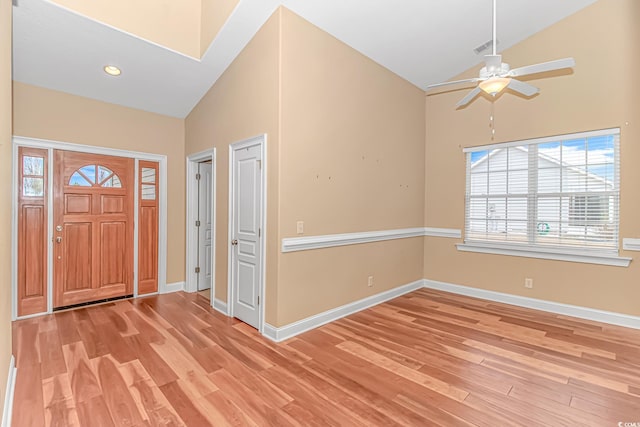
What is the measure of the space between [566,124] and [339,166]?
3.04m

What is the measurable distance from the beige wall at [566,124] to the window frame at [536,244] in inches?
2.8

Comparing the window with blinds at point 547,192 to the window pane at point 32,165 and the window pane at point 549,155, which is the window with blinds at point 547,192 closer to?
the window pane at point 549,155

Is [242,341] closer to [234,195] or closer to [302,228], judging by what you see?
[302,228]

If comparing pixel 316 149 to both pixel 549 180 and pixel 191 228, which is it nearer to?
pixel 191 228

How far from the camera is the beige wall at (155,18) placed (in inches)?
117

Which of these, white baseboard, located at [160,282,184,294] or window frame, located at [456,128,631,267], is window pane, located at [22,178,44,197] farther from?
window frame, located at [456,128,631,267]

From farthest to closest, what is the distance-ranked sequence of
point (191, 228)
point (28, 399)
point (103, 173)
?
1. point (191, 228)
2. point (103, 173)
3. point (28, 399)

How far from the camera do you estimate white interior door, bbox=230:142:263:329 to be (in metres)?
3.44

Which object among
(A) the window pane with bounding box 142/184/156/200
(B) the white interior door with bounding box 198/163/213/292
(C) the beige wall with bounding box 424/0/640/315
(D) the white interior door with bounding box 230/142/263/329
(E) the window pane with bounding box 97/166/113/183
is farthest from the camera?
(B) the white interior door with bounding box 198/163/213/292

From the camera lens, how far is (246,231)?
11.9 ft

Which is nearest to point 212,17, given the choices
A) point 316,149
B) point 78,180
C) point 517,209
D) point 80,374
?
point 316,149

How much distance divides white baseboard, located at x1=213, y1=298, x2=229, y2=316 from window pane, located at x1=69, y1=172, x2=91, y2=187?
2.36 metres

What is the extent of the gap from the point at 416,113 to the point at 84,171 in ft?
16.6

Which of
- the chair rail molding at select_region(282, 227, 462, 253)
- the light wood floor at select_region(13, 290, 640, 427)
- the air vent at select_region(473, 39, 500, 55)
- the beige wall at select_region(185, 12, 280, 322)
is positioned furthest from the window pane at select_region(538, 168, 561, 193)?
the beige wall at select_region(185, 12, 280, 322)
